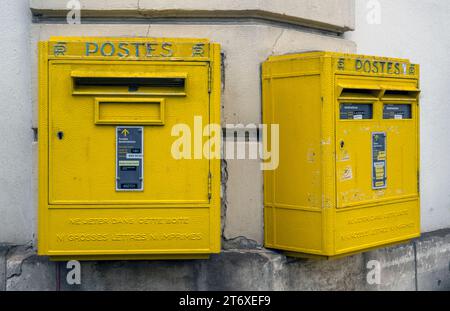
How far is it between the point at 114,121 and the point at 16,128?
95 cm

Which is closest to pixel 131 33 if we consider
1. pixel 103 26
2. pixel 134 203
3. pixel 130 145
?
pixel 103 26

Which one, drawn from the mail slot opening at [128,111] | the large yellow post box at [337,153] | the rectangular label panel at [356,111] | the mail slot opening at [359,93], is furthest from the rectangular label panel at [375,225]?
the mail slot opening at [128,111]

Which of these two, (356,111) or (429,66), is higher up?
(429,66)

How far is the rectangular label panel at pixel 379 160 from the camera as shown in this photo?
413 centimetres

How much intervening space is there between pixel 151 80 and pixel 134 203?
78 centimetres

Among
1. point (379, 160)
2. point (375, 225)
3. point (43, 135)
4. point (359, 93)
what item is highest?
point (359, 93)

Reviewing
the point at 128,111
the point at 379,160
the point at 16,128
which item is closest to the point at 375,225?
the point at 379,160

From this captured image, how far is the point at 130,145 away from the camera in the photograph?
362cm

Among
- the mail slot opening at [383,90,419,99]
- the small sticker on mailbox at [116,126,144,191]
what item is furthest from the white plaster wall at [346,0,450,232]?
the small sticker on mailbox at [116,126,144,191]

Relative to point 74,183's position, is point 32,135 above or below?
above

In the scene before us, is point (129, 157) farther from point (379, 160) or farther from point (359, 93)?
point (379, 160)

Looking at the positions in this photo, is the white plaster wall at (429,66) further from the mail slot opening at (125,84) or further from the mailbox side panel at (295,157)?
the mail slot opening at (125,84)

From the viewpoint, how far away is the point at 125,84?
11.9ft
